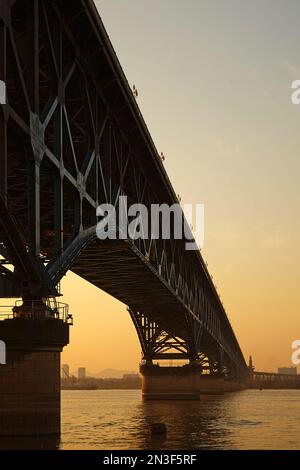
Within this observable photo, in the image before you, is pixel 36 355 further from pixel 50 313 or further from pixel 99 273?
pixel 99 273

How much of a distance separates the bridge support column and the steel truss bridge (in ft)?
4.83

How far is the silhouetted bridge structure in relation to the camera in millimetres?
32219

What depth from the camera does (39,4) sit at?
113 feet

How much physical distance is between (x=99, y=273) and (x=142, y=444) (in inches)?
1090

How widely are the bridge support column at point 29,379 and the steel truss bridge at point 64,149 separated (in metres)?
1.47

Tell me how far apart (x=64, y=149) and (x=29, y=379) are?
11876 millimetres

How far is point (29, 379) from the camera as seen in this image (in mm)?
32750

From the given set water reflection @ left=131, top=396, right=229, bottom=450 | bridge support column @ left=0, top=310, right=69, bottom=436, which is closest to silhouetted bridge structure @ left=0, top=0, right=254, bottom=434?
bridge support column @ left=0, top=310, right=69, bottom=436

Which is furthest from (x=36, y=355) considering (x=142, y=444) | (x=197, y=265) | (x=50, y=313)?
(x=197, y=265)

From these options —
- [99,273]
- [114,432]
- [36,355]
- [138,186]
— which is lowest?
[114,432]
